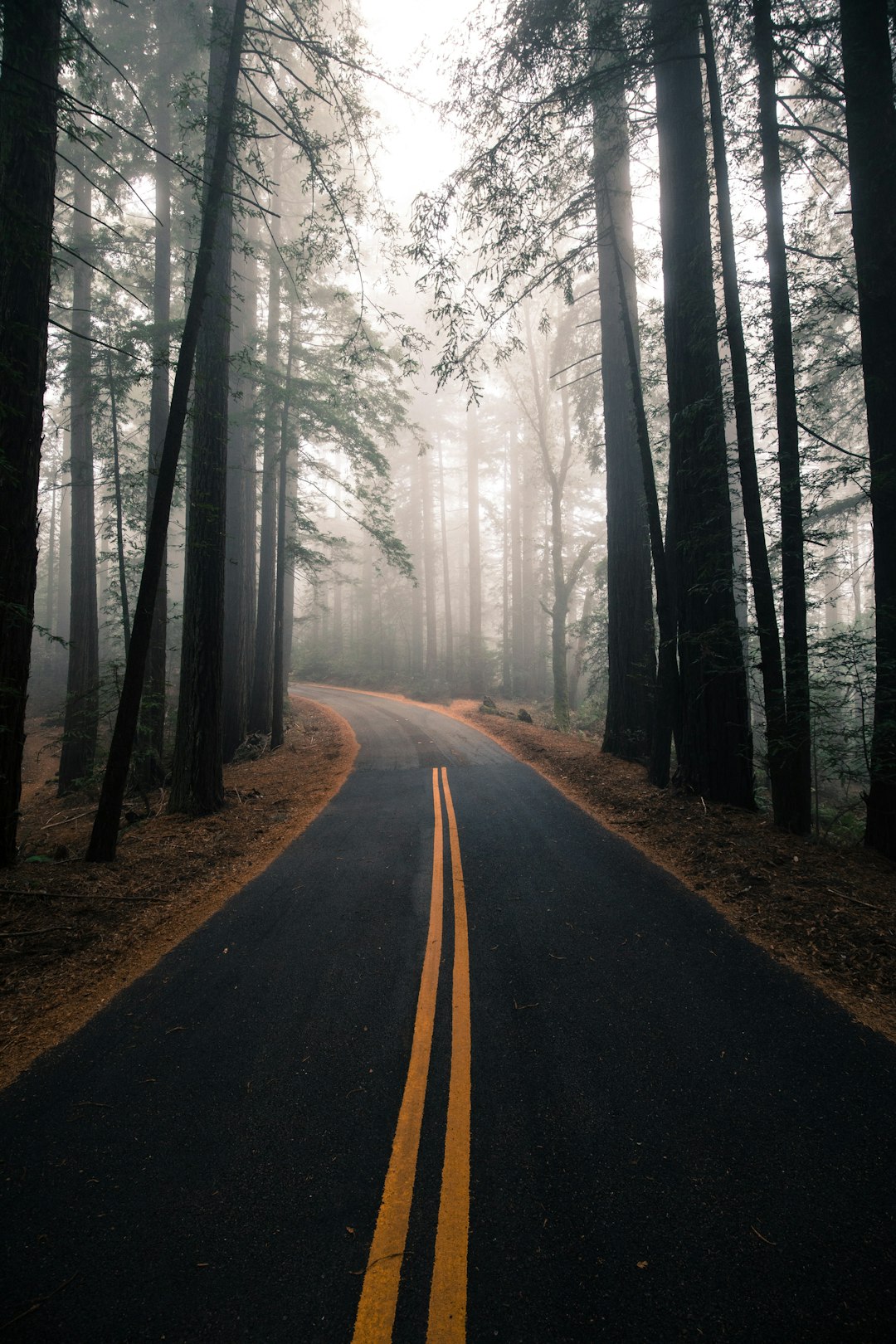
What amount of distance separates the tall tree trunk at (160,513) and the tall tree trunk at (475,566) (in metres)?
19.3

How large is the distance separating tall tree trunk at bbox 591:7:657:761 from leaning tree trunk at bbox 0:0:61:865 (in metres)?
8.95

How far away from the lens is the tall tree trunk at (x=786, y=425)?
592 centimetres

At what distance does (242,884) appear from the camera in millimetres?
5641

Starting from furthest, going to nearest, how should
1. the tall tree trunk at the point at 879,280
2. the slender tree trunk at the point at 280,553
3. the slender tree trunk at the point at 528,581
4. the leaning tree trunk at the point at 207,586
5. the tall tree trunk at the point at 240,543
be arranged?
the slender tree trunk at the point at 528,581 → the slender tree trunk at the point at 280,553 → the tall tree trunk at the point at 240,543 → the leaning tree trunk at the point at 207,586 → the tall tree trunk at the point at 879,280

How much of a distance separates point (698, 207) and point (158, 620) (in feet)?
38.2

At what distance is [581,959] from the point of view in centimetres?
409

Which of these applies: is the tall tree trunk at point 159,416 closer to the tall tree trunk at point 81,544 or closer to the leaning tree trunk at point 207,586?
the tall tree trunk at point 81,544

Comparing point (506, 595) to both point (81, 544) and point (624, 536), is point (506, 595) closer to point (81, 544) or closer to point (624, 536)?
point (624, 536)

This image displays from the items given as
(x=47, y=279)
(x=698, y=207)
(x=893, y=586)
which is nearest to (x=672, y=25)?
(x=698, y=207)

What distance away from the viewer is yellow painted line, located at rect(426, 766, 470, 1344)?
6.16ft

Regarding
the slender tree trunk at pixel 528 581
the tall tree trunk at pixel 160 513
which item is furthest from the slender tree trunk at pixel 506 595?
the tall tree trunk at pixel 160 513

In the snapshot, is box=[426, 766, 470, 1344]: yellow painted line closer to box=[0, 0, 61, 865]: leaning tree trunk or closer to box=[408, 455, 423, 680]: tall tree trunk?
box=[0, 0, 61, 865]: leaning tree trunk

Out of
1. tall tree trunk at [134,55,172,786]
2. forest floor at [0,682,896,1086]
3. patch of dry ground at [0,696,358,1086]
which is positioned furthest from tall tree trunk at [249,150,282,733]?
forest floor at [0,682,896,1086]

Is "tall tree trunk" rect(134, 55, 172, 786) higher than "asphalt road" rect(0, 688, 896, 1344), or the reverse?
"tall tree trunk" rect(134, 55, 172, 786)
